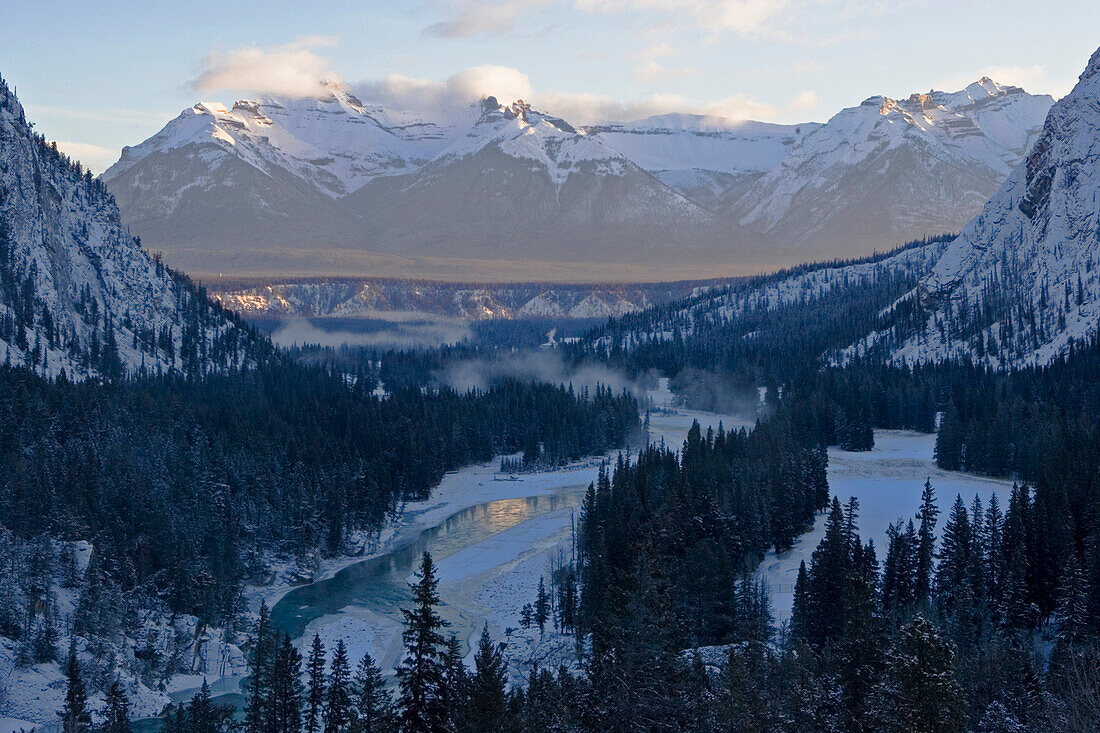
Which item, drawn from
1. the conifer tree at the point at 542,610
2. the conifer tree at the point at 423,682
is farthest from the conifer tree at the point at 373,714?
the conifer tree at the point at 542,610

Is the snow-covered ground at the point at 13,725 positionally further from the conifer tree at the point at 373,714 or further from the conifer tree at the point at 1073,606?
the conifer tree at the point at 1073,606

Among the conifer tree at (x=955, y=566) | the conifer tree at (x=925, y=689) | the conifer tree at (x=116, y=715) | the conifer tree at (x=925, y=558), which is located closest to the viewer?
the conifer tree at (x=925, y=689)

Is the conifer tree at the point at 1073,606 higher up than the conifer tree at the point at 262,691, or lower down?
higher up

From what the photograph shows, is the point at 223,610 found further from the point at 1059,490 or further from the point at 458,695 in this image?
the point at 1059,490

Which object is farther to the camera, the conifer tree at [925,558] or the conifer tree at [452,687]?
the conifer tree at [925,558]

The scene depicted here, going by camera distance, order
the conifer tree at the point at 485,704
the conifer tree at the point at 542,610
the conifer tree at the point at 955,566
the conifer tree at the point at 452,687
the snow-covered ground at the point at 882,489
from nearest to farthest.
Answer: the conifer tree at the point at 485,704 → the conifer tree at the point at 452,687 → the conifer tree at the point at 955,566 → the conifer tree at the point at 542,610 → the snow-covered ground at the point at 882,489

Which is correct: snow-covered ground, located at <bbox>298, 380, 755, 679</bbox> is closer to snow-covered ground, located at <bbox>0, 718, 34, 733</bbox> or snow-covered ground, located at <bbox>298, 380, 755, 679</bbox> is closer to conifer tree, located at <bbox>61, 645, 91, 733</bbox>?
snow-covered ground, located at <bbox>0, 718, 34, 733</bbox>

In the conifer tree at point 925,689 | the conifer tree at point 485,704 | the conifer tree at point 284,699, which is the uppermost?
the conifer tree at point 925,689

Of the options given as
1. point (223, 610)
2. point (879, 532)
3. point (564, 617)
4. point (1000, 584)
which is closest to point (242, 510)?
point (223, 610)

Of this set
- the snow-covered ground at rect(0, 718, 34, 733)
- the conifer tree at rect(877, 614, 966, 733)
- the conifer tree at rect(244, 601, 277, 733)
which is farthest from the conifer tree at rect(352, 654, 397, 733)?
the snow-covered ground at rect(0, 718, 34, 733)

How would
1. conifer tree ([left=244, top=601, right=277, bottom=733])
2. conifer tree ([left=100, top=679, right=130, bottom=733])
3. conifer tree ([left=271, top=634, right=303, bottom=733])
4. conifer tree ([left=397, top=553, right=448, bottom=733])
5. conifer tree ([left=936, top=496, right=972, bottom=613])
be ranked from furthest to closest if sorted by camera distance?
conifer tree ([left=936, top=496, right=972, bottom=613])
conifer tree ([left=271, top=634, right=303, bottom=733])
conifer tree ([left=100, top=679, right=130, bottom=733])
conifer tree ([left=244, top=601, right=277, bottom=733])
conifer tree ([left=397, top=553, right=448, bottom=733])
